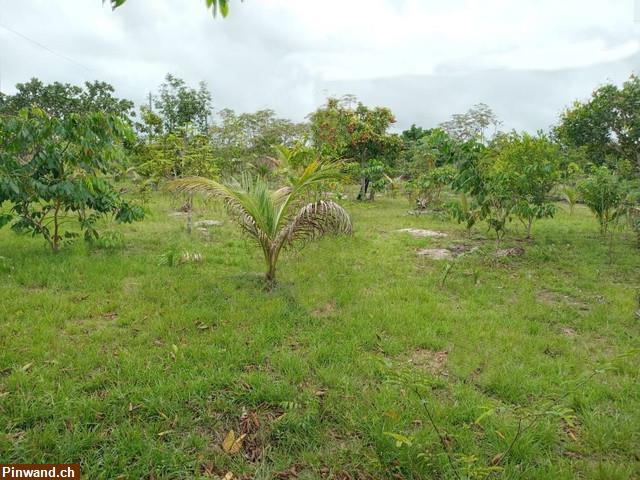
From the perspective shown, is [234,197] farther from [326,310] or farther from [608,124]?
[608,124]

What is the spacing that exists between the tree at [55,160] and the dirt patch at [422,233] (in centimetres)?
574

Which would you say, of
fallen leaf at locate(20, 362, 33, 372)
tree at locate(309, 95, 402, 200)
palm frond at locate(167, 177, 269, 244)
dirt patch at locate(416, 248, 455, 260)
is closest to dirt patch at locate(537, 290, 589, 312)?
dirt patch at locate(416, 248, 455, 260)

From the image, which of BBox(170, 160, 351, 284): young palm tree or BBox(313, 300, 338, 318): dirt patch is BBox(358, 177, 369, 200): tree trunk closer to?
BBox(170, 160, 351, 284): young palm tree

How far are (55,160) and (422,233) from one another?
669 cm

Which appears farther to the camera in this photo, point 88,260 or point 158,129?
point 158,129

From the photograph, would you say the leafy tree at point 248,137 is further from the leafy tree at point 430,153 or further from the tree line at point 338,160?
the leafy tree at point 430,153

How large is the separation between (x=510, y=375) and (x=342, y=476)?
1.51 meters

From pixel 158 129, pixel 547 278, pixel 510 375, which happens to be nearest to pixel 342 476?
pixel 510 375

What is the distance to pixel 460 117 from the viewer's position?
2702 centimetres

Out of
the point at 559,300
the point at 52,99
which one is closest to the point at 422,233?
the point at 559,300

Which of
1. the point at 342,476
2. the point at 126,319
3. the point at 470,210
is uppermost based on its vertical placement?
the point at 470,210

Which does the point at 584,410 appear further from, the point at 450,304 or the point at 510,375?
the point at 450,304

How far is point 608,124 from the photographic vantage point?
10000 mm

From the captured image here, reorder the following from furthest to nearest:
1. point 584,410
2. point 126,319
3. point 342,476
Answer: point 126,319 < point 584,410 < point 342,476
